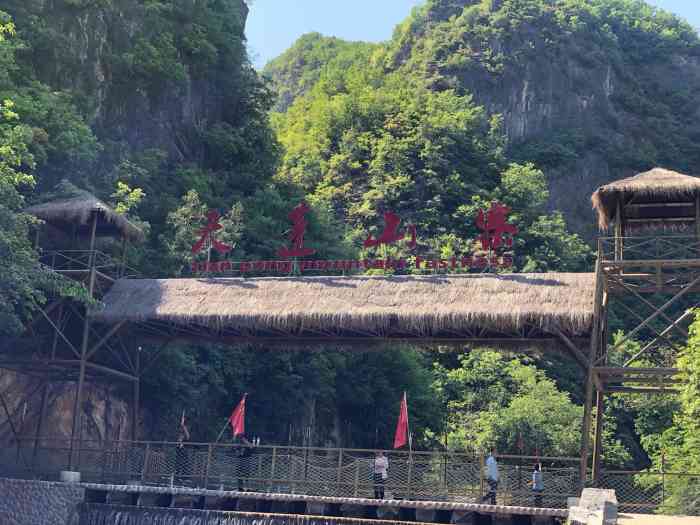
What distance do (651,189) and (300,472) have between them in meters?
8.34

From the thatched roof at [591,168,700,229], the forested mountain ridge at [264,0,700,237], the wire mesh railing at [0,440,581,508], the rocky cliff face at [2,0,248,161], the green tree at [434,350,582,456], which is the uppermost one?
the forested mountain ridge at [264,0,700,237]

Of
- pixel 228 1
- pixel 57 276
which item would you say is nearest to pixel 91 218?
pixel 57 276

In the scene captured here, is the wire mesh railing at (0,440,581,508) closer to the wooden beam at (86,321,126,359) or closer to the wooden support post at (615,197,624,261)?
the wooden beam at (86,321,126,359)

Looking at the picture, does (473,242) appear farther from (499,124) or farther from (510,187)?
(499,124)

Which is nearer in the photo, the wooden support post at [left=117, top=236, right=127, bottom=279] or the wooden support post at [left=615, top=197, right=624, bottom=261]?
the wooden support post at [left=615, top=197, right=624, bottom=261]

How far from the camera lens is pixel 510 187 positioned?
45031mm

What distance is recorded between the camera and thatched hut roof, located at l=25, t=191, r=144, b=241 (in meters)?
20.1

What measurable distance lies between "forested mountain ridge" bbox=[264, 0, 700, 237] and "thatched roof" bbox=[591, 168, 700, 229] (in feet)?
104

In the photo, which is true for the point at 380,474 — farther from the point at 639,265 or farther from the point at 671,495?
the point at 671,495

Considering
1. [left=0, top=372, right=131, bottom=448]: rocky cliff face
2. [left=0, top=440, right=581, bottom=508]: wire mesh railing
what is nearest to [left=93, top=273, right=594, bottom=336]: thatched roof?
[left=0, top=440, right=581, bottom=508]: wire mesh railing

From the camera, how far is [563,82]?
54.2 meters

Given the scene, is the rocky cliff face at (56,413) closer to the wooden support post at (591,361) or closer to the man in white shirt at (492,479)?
the man in white shirt at (492,479)

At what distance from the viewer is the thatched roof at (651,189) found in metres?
17.3

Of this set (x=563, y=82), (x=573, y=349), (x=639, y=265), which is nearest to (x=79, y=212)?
(x=573, y=349)
